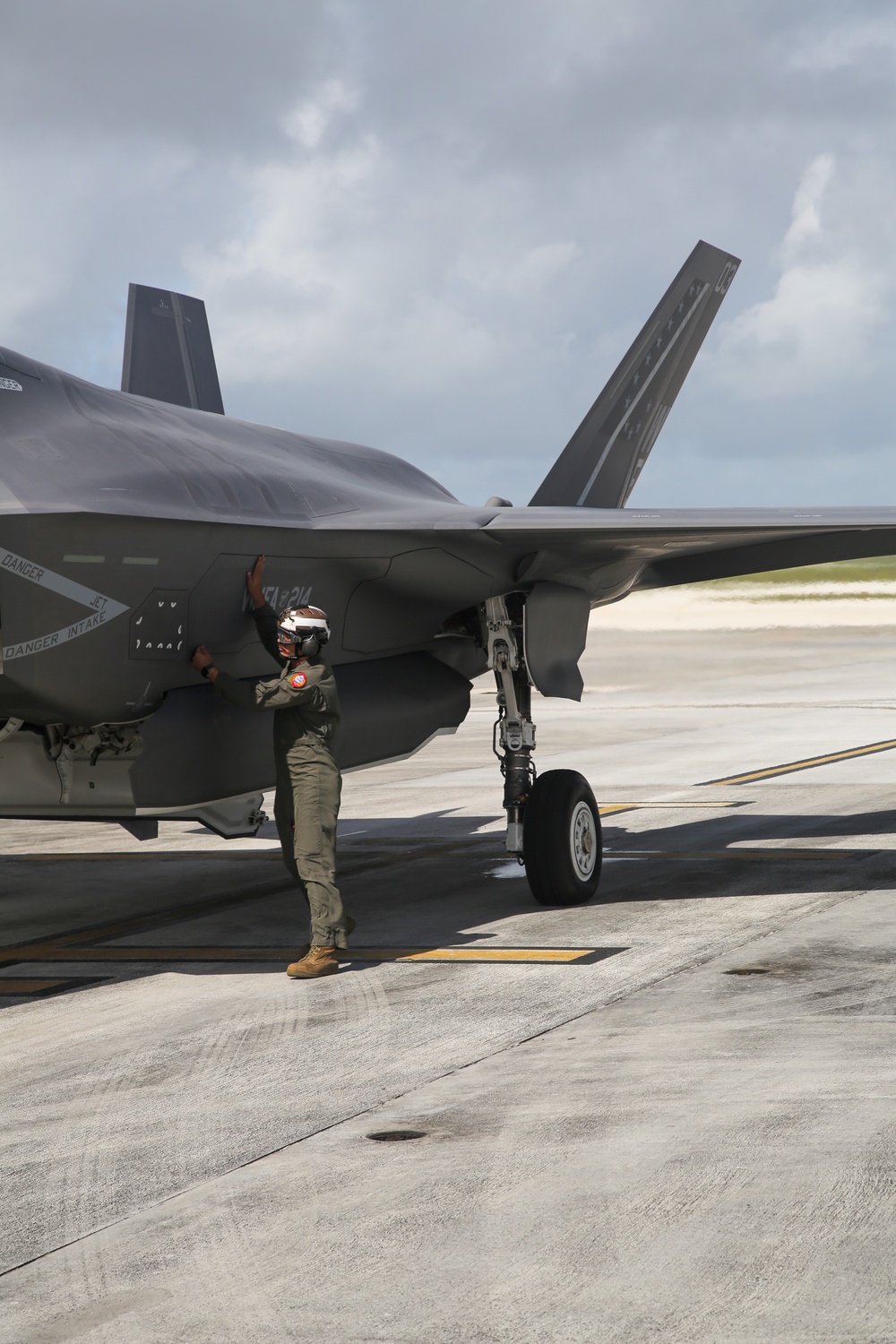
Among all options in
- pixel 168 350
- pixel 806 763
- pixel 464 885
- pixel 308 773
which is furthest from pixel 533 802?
pixel 806 763

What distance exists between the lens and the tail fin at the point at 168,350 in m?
13.0

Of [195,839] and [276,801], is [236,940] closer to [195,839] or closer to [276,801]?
[276,801]

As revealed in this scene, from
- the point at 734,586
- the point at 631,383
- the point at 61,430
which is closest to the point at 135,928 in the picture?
the point at 61,430

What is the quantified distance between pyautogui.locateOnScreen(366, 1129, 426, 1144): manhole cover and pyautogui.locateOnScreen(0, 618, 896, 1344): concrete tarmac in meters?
0.02

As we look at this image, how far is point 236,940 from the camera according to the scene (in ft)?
28.8

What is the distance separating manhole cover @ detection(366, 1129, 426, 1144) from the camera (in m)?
4.96

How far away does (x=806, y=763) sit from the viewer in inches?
711

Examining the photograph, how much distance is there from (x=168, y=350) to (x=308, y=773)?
661cm

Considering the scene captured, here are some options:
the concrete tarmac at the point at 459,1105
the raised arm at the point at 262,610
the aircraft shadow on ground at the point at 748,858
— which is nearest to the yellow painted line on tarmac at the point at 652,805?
the aircraft shadow on ground at the point at 748,858

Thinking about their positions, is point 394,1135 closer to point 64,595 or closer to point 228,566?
point 64,595

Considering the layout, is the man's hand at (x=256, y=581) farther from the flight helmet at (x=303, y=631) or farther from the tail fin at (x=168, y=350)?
the tail fin at (x=168, y=350)

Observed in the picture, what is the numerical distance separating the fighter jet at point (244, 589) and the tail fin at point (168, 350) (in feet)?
8.48

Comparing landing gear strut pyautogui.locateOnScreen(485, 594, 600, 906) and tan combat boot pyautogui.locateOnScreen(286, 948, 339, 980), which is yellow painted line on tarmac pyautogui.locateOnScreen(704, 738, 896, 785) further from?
tan combat boot pyautogui.locateOnScreen(286, 948, 339, 980)

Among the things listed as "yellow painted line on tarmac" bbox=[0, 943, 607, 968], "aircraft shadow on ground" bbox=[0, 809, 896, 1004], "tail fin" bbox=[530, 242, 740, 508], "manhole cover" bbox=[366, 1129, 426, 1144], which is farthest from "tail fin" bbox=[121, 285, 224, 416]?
"manhole cover" bbox=[366, 1129, 426, 1144]
